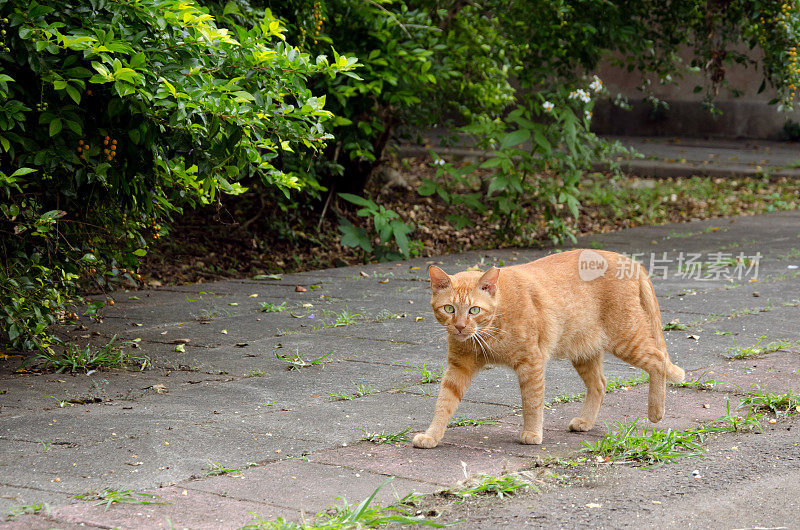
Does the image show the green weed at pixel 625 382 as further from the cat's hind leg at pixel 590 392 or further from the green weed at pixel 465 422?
the green weed at pixel 465 422

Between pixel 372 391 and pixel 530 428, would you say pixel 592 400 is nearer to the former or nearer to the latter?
pixel 530 428

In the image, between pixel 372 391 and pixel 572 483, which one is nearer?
pixel 572 483

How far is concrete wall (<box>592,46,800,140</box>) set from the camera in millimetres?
18172

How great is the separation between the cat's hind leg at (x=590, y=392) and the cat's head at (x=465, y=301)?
0.64 m

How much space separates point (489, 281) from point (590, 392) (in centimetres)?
76

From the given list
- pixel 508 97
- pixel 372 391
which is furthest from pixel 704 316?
pixel 508 97

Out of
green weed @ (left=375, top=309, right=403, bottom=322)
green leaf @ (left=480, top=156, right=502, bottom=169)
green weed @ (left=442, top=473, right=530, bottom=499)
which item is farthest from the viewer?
green leaf @ (left=480, top=156, right=502, bottom=169)

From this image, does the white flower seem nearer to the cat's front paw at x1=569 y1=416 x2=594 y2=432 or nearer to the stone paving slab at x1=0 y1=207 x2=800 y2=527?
the stone paving slab at x1=0 y1=207 x2=800 y2=527

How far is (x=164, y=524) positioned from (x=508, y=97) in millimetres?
7321

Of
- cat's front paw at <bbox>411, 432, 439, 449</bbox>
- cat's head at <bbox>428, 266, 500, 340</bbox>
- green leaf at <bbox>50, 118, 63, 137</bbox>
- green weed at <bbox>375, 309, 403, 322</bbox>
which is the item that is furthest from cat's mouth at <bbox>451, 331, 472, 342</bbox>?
green weed at <bbox>375, 309, 403, 322</bbox>

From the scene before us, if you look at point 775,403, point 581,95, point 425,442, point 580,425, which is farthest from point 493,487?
point 581,95

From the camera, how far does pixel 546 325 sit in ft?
13.5

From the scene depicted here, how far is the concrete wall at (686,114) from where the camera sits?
59.6 ft

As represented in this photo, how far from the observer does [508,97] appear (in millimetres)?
9633
